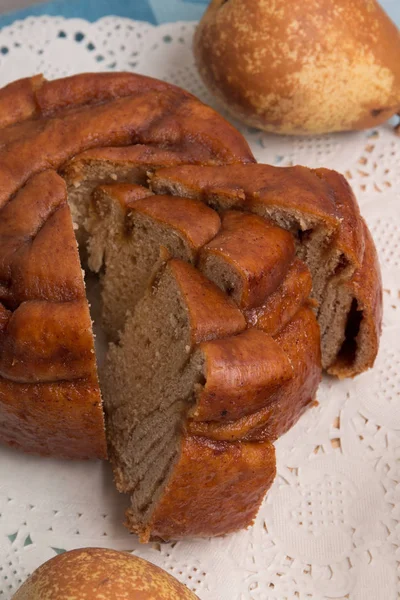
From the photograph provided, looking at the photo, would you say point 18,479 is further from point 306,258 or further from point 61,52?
point 61,52

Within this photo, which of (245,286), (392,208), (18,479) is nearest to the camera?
(245,286)

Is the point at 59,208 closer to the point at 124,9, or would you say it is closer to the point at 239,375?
the point at 239,375

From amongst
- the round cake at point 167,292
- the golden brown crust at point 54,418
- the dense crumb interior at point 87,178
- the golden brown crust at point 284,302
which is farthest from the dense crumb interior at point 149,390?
the dense crumb interior at point 87,178

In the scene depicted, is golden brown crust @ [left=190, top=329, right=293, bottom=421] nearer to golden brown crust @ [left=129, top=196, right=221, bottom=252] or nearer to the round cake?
the round cake

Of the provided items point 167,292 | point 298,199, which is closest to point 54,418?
point 167,292

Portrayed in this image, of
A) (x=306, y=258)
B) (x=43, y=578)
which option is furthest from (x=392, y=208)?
(x=43, y=578)

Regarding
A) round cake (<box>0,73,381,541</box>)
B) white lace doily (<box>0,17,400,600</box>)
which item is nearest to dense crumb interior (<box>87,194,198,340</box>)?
round cake (<box>0,73,381,541</box>)
